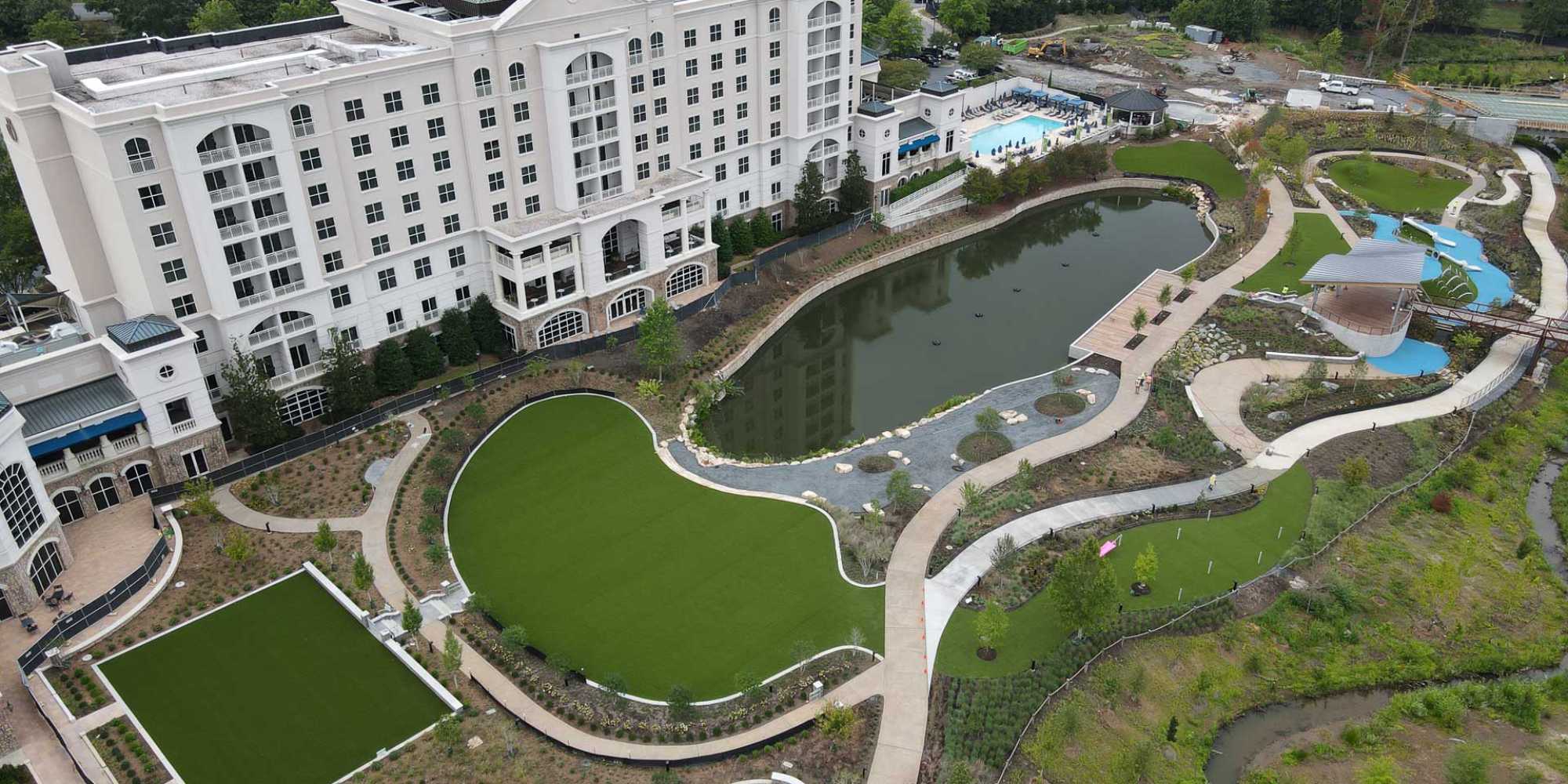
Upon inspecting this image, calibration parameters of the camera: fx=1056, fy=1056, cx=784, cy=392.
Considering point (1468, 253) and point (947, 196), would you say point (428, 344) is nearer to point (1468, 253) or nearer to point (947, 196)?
point (947, 196)

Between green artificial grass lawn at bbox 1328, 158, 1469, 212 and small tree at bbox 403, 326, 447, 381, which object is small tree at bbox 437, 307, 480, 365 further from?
green artificial grass lawn at bbox 1328, 158, 1469, 212

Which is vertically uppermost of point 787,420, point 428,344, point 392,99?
point 392,99

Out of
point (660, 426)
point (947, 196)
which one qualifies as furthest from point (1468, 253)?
point (660, 426)

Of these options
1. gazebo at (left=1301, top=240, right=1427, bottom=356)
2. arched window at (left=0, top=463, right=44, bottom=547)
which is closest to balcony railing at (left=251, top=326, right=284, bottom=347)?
arched window at (left=0, top=463, right=44, bottom=547)

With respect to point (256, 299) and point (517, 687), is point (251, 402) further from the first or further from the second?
point (517, 687)

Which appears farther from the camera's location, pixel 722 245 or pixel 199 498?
pixel 722 245

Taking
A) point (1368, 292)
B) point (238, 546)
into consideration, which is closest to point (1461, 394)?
point (1368, 292)

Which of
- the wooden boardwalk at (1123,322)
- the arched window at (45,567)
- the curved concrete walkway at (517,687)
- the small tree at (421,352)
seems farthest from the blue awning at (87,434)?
the wooden boardwalk at (1123,322)
